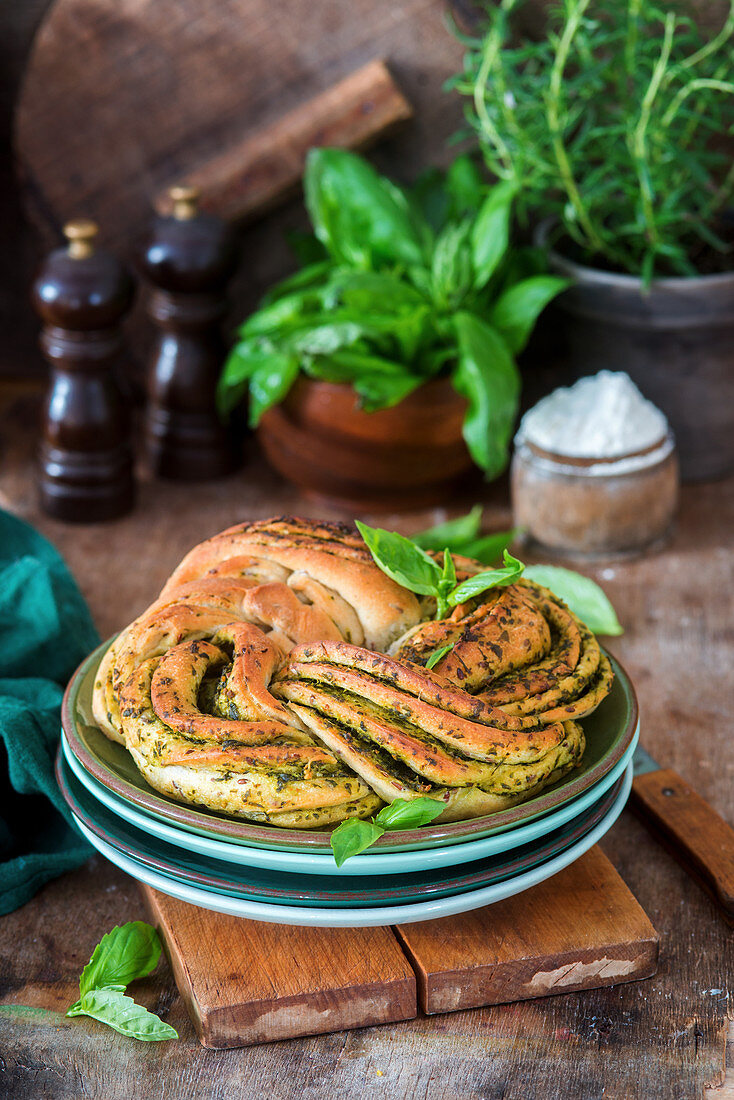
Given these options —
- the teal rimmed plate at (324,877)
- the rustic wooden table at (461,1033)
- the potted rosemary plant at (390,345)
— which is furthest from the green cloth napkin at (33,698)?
the potted rosemary plant at (390,345)

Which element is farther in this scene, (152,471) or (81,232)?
(152,471)

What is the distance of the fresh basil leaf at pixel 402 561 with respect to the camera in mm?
726

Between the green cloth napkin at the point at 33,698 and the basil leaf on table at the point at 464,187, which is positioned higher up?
the basil leaf on table at the point at 464,187

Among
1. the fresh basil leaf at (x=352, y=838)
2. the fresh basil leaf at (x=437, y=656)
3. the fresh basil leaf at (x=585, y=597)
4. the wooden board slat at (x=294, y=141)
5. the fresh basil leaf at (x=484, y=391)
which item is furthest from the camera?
the wooden board slat at (x=294, y=141)

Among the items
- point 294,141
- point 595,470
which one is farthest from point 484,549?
point 294,141

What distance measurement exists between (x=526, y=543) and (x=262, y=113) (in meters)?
0.69

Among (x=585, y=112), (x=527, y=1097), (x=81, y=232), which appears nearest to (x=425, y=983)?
(x=527, y=1097)

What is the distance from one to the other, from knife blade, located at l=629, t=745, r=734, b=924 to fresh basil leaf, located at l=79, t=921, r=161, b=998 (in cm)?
36

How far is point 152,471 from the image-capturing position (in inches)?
57.9

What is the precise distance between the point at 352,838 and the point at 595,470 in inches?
28.2

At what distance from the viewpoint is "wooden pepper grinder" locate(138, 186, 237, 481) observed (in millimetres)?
1340

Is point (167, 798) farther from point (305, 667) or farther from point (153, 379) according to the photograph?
point (153, 379)

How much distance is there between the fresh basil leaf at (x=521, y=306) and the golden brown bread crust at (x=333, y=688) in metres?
0.59

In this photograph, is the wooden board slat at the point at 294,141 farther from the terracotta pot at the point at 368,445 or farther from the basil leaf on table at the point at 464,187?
the terracotta pot at the point at 368,445
